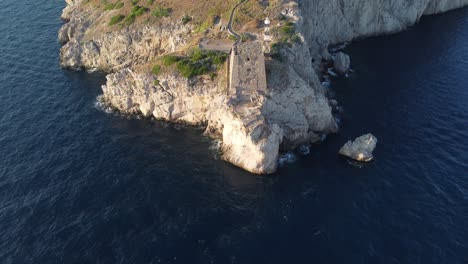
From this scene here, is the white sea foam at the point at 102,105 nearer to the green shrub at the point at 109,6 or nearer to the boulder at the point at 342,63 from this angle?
the green shrub at the point at 109,6

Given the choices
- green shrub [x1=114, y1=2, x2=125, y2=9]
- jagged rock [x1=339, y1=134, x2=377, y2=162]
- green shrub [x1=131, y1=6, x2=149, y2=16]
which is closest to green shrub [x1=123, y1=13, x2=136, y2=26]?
green shrub [x1=131, y1=6, x2=149, y2=16]

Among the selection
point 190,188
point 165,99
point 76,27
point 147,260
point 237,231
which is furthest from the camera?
point 76,27

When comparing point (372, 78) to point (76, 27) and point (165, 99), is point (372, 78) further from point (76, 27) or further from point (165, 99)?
point (76, 27)

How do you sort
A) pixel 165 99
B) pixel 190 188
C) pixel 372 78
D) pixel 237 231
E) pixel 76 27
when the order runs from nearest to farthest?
pixel 237 231, pixel 190 188, pixel 165 99, pixel 372 78, pixel 76 27

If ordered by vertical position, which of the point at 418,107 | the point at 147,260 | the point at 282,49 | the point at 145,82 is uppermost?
the point at 282,49

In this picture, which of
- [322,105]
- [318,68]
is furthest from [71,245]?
[318,68]

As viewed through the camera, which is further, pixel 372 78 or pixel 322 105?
pixel 372 78

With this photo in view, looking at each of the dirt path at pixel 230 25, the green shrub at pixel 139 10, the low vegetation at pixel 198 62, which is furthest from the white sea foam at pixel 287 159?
the green shrub at pixel 139 10

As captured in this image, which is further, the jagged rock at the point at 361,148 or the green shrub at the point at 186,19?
the green shrub at the point at 186,19
